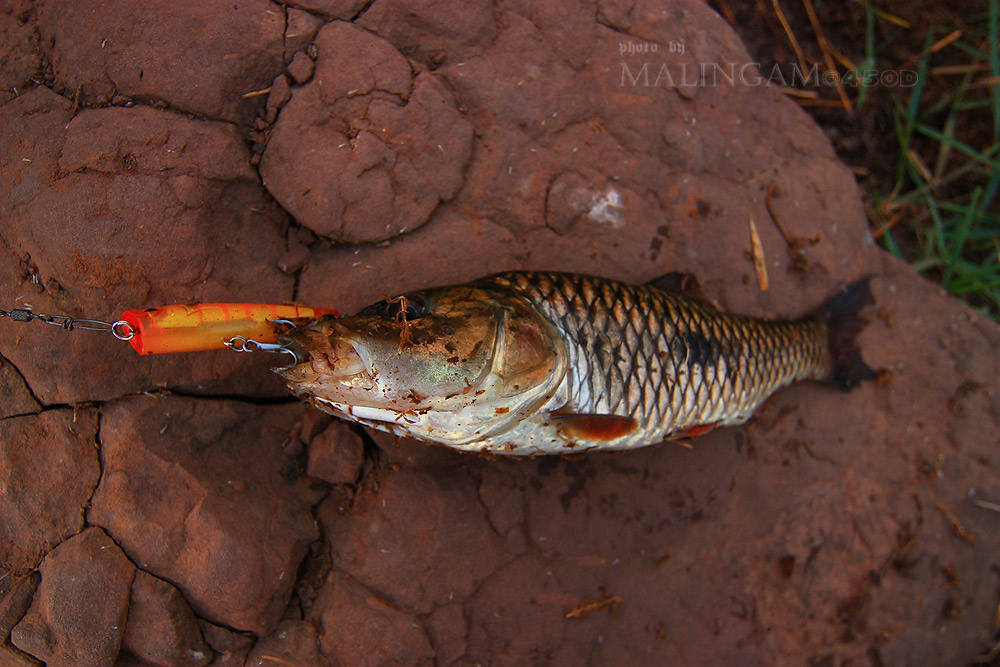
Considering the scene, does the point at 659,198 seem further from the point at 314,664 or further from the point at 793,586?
the point at 314,664

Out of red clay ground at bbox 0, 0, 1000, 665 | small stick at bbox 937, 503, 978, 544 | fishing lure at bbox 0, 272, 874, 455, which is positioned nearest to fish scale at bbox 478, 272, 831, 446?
fishing lure at bbox 0, 272, 874, 455

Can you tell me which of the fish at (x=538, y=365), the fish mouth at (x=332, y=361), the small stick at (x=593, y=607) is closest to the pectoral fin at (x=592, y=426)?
the fish at (x=538, y=365)

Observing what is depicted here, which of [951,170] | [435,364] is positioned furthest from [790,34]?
[435,364]

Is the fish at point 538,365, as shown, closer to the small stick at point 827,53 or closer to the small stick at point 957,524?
the small stick at point 957,524

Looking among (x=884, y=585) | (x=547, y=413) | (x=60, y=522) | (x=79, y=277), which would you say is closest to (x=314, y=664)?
(x=60, y=522)

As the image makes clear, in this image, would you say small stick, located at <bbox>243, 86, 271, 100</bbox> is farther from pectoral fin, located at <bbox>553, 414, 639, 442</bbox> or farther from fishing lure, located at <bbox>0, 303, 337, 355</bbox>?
pectoral fin, located at <bbox>553, 414, 639, 442</bbox>

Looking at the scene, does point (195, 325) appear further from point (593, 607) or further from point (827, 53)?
point (827, 53)
